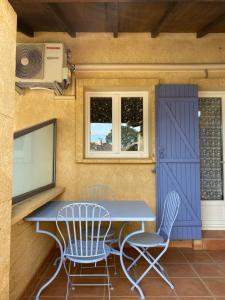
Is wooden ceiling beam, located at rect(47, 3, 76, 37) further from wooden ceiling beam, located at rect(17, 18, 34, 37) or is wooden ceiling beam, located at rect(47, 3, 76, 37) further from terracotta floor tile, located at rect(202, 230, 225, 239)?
terracotta floor tile, located at rect(202, 230, 225, 239)

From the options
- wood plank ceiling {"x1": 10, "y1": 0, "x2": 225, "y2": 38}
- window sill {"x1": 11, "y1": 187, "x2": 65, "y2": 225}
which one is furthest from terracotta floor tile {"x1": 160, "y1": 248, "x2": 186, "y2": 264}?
wood plank ceiling {"x1": 10, "y1": 0, "x2": 225, "y2": 38}

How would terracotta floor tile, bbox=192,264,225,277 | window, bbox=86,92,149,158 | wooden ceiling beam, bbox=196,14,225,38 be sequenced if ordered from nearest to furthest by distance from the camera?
terracotta floor tile, bbox=192,264,225,277, wooden ceiling beam, bbox=196,14,225,38, window, bbox=86,92,149,158

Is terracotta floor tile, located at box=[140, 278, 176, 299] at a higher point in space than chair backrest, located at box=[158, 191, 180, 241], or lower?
lower

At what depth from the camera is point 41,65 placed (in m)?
3.44

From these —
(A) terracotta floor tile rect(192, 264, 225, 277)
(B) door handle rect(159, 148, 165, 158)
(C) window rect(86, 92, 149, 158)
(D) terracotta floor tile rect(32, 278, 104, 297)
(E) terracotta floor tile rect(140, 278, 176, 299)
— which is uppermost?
(C) window rect(86, 92, 149, 158)

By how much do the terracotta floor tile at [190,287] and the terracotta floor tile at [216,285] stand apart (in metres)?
0.07

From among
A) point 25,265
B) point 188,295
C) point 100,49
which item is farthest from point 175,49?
point 25,265

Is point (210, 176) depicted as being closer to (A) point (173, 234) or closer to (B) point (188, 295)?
(A) point (173, 234)

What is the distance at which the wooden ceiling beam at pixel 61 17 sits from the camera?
118 inches

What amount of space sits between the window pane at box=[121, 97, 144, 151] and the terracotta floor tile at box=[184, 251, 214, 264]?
1.70m

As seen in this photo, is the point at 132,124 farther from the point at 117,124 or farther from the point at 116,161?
the point at 116,161

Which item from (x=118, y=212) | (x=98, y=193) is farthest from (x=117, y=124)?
(x=118, y=212)

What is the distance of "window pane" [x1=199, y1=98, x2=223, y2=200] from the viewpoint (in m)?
3.96

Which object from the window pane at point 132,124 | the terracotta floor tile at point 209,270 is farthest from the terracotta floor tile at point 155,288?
the window pane at point 132,124
